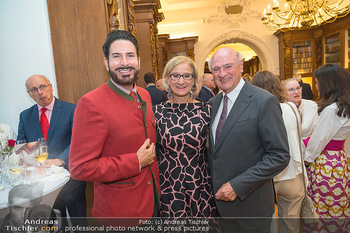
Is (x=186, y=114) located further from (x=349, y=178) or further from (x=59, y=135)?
(x=349, y=178)

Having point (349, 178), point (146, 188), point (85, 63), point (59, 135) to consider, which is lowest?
point (349, 178)

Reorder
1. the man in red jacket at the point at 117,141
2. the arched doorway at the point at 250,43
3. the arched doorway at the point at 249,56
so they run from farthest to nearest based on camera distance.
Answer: the arched doorway at the point at 249,56 → the arched doorway at the point at 250,43 → the man in red jacket at the point at 117,141

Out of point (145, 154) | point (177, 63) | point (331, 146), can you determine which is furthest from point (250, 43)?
point (145, 154)

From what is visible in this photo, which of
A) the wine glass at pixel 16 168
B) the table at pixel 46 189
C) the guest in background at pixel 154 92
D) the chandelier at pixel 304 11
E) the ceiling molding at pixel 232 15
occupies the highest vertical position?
the ceiling molding at pixel 232 15

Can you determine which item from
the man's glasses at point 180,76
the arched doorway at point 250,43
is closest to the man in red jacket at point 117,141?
the man's glasses at point 180,76

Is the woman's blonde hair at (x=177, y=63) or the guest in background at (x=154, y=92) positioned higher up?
the woman's blonde hair at (x=177, y=63)

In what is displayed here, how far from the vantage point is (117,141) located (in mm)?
1414

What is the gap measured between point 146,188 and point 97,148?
42cm

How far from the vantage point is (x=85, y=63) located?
A: 265 centimetres

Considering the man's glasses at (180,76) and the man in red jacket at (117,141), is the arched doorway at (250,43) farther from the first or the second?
the man in red jacket at (117,141)

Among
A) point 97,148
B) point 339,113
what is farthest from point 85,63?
point 339,113

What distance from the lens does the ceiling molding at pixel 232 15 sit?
34.4ft

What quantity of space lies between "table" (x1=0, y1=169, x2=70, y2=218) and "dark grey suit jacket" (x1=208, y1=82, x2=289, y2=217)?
1.09m

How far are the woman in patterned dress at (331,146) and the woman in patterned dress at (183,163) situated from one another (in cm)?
125
